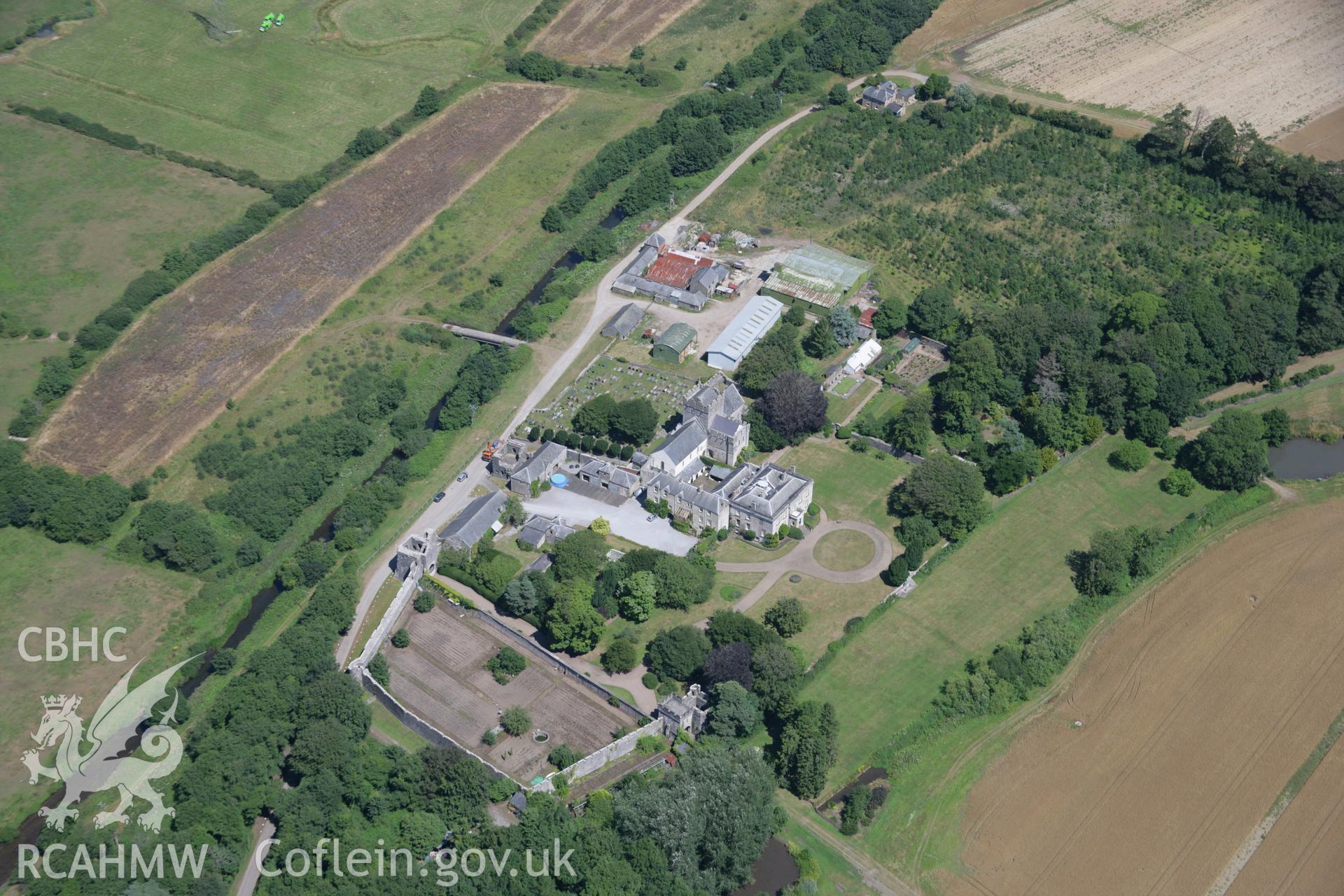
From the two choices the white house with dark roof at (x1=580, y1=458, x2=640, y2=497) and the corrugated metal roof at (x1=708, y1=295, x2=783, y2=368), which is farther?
the corrugated metal roof at (x1=708, y1=295, x2=783, y2=368)

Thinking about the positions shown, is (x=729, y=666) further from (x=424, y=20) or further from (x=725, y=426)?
(x=424, y=20)

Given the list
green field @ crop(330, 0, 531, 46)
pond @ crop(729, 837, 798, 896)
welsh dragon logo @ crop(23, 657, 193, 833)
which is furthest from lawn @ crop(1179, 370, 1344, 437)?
green field @ crop(330, 0, 531, 46)

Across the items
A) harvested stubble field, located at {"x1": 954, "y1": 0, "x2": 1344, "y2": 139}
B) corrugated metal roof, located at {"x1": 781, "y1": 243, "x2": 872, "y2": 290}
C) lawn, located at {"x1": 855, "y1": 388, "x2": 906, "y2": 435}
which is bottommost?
lawn, located at {"x1": 855, "y1": 388, "x2": 906, "y2": 435}

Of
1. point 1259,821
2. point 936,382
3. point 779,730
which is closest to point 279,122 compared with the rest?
point 936,382

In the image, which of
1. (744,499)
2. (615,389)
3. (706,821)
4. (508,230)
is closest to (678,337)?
(615,389)

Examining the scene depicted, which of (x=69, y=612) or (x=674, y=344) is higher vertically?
(x=674, y=344)

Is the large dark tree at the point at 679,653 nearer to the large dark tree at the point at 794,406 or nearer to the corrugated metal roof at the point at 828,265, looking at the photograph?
the large dark tree at the point at 794,406

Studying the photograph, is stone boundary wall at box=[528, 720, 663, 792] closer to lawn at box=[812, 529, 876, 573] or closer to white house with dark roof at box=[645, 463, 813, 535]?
white house with dark roof at box=[645, 463, 813, 535]
